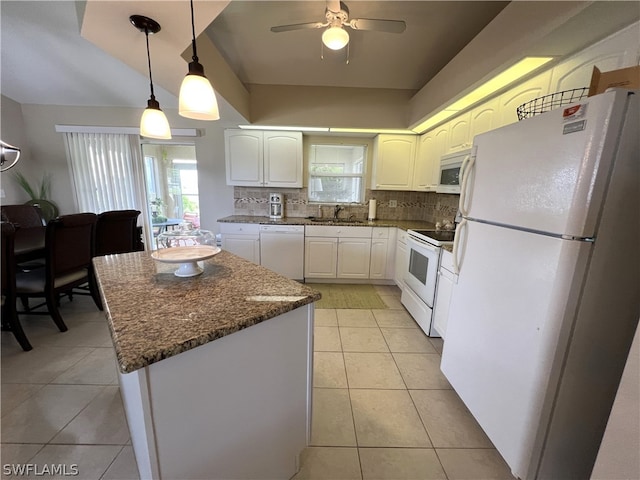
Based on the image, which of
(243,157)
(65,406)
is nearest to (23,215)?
(243,157)

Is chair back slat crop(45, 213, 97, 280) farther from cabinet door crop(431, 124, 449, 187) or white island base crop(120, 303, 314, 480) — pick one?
cabinet door crop(431, 124, 449, 187)

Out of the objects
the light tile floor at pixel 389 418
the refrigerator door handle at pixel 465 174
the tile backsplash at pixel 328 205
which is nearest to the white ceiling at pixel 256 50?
the refrigerator door handle at pixel 465 174

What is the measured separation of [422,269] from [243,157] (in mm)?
2744

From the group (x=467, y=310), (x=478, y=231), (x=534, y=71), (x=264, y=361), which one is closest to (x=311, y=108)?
(x=534, y=71)

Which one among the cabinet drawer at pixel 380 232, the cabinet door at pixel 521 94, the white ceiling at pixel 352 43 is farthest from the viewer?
the cabinet drawer at pixel 380 232

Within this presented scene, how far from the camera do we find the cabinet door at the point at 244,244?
138 inches

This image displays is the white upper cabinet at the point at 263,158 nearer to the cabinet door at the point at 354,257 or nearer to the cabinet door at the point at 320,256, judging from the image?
the cabinet door at the point at 320,256

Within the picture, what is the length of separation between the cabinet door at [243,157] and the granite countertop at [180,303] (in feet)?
7.71

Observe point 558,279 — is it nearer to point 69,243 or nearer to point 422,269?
point 422,269

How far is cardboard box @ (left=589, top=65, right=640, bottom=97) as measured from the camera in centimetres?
96

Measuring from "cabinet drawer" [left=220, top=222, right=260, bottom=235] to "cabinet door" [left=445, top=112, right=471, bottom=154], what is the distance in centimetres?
249

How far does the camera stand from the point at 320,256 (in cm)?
354

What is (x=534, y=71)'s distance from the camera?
164cm

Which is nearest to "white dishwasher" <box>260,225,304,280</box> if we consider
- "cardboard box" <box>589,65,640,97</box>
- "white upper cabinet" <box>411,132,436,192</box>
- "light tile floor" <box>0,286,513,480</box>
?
"light tile floor" <box>0,286,513,480</box>
